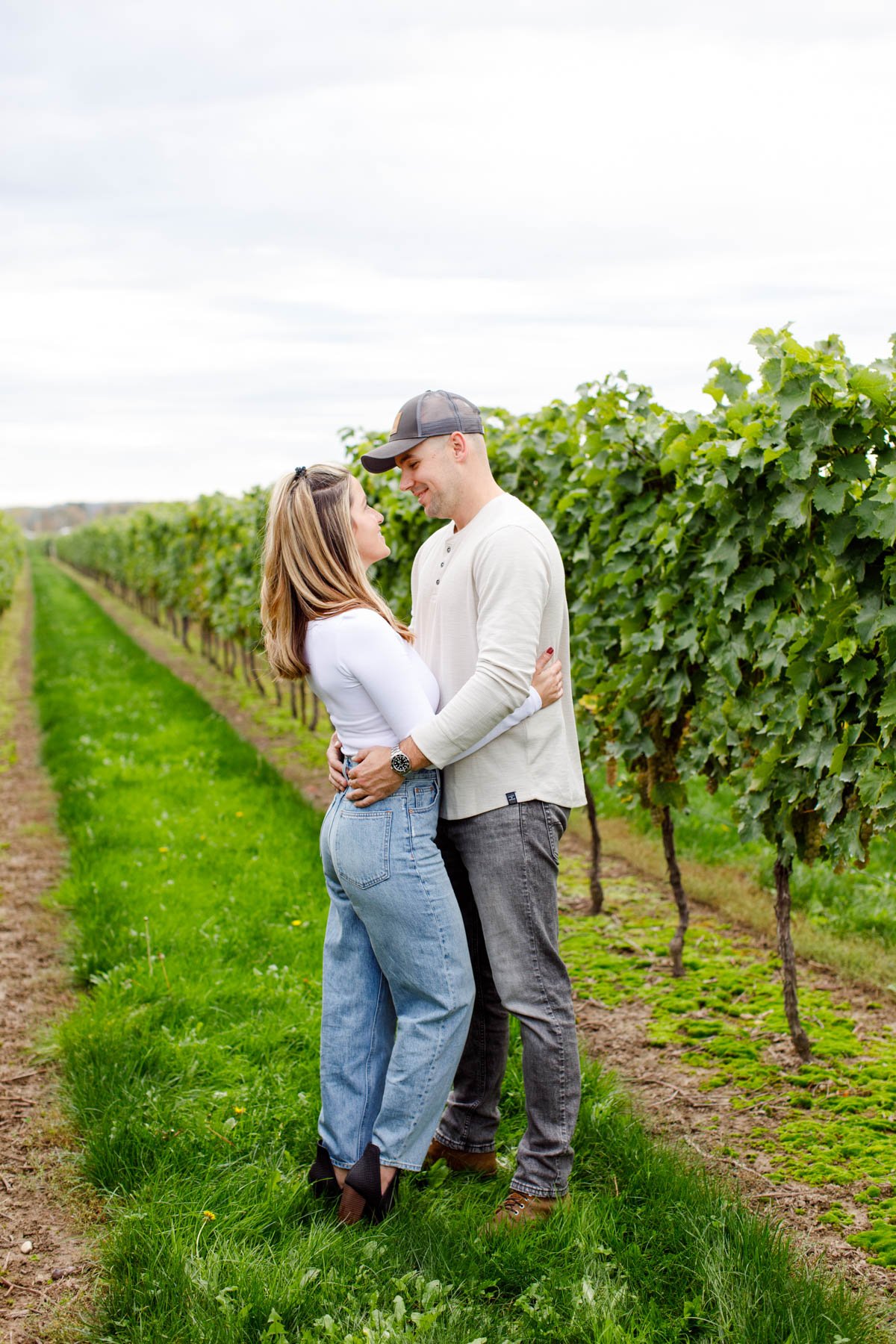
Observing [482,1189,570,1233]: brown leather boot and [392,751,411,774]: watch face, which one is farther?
[482,1189,570,1233]: brown leather boot

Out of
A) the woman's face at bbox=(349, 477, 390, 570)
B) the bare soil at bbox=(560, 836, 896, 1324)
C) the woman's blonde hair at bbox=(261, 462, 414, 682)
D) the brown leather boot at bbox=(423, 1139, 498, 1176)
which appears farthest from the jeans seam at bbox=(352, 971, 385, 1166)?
the woman's face at bbox=(349, 477, 390, 570)

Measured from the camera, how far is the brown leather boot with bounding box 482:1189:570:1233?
8.95 ft

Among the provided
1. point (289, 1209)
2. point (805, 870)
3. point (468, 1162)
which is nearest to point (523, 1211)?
point (468, 1162)

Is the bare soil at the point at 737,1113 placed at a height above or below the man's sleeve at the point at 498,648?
below

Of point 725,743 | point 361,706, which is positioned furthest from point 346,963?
point 725,743

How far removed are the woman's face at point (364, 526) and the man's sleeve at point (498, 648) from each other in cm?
30

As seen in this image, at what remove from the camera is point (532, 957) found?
2744 mm

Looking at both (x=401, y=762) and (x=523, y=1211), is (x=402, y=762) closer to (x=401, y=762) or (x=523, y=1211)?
(x=401, y=762)

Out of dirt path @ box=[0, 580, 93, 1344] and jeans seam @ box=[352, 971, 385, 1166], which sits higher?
jeans seam @ box=[352, 971, 385, 1166]

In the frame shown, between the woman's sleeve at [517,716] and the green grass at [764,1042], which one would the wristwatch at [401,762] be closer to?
the woman's sleeve at [517,716]

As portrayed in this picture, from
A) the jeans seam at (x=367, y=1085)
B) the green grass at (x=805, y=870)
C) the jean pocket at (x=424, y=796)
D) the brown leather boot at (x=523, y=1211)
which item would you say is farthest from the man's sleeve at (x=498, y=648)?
the green grass at (x=805, y=870)

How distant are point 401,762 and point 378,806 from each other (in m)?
0.16

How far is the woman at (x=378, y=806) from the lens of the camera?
2.67 m

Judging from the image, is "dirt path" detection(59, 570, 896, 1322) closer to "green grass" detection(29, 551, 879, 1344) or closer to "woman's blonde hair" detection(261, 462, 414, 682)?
"green grass" detection(29, 551, 879, 1344)
